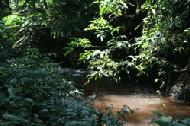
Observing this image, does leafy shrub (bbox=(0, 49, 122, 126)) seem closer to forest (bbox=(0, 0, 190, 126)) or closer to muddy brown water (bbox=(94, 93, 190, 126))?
forest (bbox=(0, 0, 190, 126))

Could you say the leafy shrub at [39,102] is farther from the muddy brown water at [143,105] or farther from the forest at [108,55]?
the muddy brown water at [143,105]

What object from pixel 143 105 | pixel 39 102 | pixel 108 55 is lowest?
pixel 143 105

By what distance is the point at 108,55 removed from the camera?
30.1 feet

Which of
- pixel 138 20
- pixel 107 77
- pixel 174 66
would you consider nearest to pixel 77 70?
pixel 107 77

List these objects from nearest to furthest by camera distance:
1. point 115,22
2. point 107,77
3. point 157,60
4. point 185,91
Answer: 1. point 185,91
2. point 157,60
3. point 107,77
4. point 115,22

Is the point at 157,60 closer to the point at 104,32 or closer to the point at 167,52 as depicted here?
the point at 167,52

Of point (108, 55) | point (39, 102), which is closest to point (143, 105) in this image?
point (108, 55)

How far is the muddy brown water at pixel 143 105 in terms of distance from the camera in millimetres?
6986

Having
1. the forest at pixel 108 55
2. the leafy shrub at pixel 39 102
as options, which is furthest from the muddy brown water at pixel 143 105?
the leafy shrub at pixel 39 102

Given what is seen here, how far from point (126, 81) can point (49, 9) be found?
2.57 m

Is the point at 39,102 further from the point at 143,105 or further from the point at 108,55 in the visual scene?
the point at 108,55

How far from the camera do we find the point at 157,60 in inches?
341

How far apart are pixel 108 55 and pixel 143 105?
6.04ft

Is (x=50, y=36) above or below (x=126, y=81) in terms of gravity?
above
